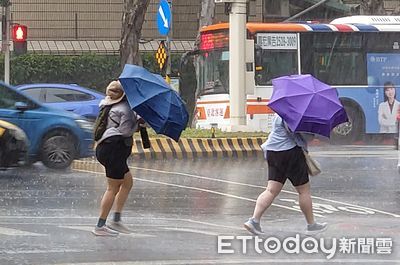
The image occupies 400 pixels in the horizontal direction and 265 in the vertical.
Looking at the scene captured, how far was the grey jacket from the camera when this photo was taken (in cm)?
950

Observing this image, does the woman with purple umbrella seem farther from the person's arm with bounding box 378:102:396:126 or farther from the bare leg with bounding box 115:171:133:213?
the person's arm with bounding box 378:102:396:126

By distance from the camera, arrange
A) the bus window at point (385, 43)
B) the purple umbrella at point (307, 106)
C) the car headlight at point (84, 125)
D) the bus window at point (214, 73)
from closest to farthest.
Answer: the purple umbrella at point (307, 106)
the car headlight at point (84, 125)
the bus window at point (214, 73)
the bus window at point (385, 43)

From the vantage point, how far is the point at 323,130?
9.41 meters

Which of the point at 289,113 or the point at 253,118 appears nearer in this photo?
the point at 289,113

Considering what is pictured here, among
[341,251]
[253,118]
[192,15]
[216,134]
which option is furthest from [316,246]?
[192,15]

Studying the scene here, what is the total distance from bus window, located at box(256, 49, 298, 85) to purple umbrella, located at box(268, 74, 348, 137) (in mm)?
14736

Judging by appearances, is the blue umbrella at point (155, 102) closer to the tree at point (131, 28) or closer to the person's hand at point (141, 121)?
the person's hand at point (141, 121)

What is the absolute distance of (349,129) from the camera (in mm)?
25219

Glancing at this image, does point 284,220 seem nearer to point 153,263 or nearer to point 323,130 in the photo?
point 323,130

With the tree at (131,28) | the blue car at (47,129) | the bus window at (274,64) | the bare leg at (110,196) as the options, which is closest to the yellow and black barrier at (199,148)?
the blue car at (47,129)

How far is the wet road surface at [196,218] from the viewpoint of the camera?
28.2 feet

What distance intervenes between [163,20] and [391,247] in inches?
658

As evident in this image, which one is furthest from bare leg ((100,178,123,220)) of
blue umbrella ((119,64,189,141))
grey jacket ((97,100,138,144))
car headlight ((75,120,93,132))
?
car headlight ((75,120,93,132))

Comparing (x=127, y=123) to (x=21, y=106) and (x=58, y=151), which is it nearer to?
(x=21, y=106)
